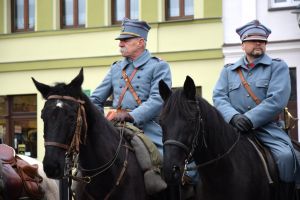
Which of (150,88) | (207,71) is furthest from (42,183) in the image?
(207,71)

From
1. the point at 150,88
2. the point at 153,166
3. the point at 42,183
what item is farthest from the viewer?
the point at 42,183

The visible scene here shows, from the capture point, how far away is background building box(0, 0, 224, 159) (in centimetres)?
2203

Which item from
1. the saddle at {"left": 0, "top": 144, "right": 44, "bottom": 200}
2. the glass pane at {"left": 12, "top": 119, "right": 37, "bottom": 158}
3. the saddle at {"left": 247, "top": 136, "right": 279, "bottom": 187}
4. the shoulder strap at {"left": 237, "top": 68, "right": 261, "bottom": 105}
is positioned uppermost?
the shoulder strap at {"left": 237, "top": 68, "right": 261, "bottom": 105}

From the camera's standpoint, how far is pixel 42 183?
10523mm

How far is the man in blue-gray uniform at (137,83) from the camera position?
8.44 metres

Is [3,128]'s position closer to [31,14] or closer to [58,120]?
[31,14]

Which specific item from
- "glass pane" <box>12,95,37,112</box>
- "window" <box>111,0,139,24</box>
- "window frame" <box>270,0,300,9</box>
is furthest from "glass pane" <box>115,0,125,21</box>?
"window frame" <box>270,0,300,9</box>

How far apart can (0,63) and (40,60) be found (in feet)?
4.89

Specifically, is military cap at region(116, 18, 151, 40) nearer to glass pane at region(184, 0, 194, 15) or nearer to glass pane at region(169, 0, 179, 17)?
glass pane at region(184, 0, 194, 15)

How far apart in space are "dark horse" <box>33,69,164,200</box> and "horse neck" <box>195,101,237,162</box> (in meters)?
0.86

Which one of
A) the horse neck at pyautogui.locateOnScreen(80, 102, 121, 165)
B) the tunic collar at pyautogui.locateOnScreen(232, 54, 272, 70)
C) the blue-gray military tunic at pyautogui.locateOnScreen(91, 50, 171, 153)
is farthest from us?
the blue-gray military tunic at pyautogui.locateOnScreen(91, 50, 171, 153)

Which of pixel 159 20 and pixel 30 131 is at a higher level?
pixel 159 20

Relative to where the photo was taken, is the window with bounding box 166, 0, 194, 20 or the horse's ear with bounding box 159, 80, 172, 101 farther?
the window with bounding box 166, 0, 194, 20

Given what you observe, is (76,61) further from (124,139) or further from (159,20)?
(124,139)
